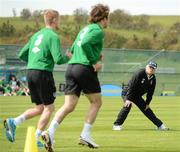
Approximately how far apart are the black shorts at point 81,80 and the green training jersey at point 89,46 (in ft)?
0.35

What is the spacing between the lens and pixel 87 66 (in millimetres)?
12016

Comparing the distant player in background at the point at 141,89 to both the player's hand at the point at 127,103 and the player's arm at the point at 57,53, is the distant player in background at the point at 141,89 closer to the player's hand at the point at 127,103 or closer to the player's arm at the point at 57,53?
the player's hand at the point at 127,103

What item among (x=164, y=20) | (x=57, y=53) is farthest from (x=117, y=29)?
(x=57, y=53)

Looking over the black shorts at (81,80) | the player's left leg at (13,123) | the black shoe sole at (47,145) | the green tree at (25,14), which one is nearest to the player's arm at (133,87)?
the player's left leg at (13,123)

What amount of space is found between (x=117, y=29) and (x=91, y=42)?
87.0m

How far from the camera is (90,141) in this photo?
12.3 m

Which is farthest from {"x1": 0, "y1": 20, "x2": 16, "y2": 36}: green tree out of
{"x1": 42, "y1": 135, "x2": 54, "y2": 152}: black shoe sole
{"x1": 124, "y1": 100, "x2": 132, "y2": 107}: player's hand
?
{"x1": 42, "y1": 135, "x2": 54, "y2": 152}: black shoe sole

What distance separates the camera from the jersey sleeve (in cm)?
1184

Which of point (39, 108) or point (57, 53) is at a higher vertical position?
point (57, 53)

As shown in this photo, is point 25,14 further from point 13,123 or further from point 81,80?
point 81,80

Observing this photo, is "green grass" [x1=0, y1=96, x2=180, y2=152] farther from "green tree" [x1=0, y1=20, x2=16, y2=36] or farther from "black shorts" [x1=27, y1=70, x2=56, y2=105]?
"green tree" [x1=0, y1=20, x2=16, y2=36]

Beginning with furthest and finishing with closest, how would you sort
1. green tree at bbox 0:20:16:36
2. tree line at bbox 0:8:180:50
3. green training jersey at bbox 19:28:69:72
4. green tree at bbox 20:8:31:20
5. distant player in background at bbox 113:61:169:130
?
green tree at bbox 20:8:31:20 → tree line at bbox 0:8:180:50 → green tree at bbox 0:20:16:36 → distant player in background at bbox 113:61:169:130 → green training jersey at bbox 19:28:69:72

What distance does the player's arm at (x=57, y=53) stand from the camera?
11542 mm

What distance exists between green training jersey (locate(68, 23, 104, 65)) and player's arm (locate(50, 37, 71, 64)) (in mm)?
308
